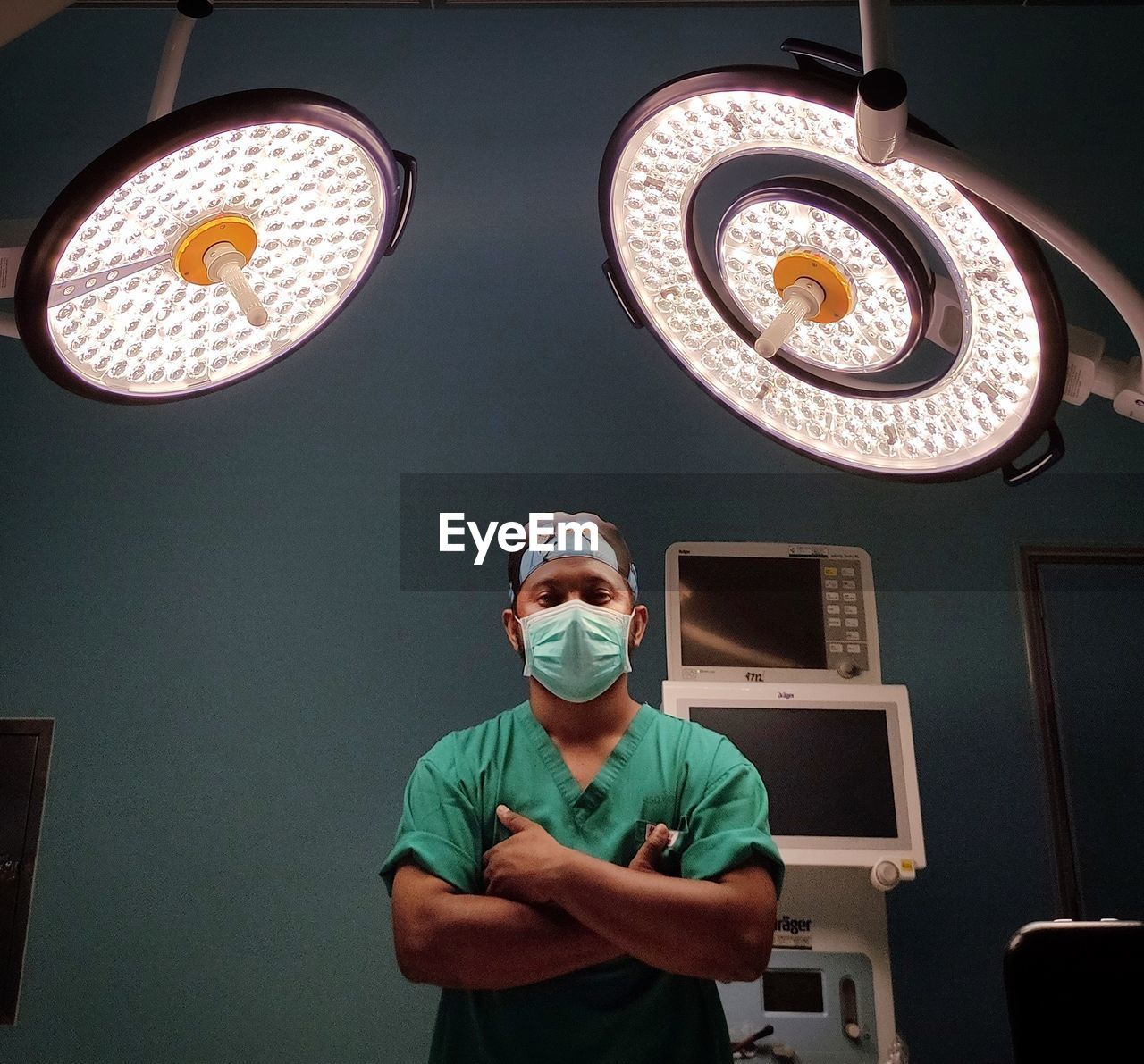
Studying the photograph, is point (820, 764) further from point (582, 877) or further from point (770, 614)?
point (582, 877)

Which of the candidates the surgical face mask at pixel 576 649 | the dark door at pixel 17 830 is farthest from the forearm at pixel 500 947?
the dark door at pixel 17 830

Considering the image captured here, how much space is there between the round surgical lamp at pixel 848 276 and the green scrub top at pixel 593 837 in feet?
1.79

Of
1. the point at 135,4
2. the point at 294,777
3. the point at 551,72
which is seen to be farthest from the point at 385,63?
the point at 294,777

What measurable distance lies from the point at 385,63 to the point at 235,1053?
2075 mm

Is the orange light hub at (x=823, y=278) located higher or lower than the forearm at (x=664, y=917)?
higher

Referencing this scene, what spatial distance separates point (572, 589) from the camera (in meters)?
1.50

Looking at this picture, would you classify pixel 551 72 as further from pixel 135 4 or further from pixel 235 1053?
pixel 235 1053

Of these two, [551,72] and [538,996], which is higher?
[551,72]

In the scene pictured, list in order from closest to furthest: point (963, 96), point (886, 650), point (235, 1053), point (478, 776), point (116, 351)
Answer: point (116, 351) < point (478, 776) < point (235, 1053) < point (886, 650) < point (963, 96)

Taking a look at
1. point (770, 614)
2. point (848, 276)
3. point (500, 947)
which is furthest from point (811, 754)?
point (848, 276)

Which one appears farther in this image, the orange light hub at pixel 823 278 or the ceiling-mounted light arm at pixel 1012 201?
the orange light hub at pixel 823 278

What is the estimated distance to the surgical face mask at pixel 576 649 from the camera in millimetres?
1425

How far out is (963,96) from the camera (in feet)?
8.63

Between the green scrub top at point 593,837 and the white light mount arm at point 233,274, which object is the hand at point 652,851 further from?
the white light mount arm at point 233,274
